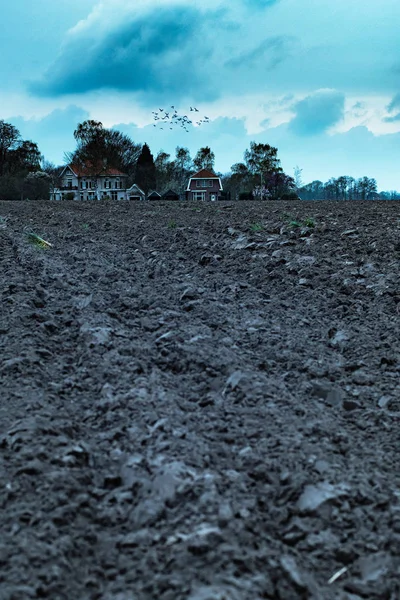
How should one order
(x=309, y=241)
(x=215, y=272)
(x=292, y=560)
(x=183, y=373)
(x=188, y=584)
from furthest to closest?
(x=309, y=241) < (x=215, y=272) < (x=183, y=373) < (x=292, y=560) < (x=188, y=584)

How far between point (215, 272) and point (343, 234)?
2.89 m

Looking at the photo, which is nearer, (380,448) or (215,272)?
(380,448)

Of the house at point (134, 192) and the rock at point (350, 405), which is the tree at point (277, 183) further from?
the rock at point (350, 405)

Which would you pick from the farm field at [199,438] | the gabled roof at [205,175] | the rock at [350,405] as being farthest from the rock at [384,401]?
the gabled roof at [205,175]

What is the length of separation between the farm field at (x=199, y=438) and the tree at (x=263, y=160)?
203ft

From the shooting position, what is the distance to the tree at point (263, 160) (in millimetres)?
65188

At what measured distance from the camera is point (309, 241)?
25.1ft

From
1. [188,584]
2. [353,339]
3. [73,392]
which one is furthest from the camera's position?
[353,339]

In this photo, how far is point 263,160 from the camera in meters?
65.8

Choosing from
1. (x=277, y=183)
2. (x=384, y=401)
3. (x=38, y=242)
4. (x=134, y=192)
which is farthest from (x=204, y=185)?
(x=384, y=401)

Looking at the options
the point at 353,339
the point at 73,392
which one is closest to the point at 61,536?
the point at 73,392

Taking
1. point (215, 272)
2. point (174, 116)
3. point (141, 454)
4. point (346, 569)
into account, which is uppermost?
point (174, 116)

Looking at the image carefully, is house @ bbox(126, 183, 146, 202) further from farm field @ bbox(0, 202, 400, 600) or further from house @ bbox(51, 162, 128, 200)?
farm field @ bbox(0, 202, 400, 600)

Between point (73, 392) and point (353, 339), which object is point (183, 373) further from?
point (353, 339)
